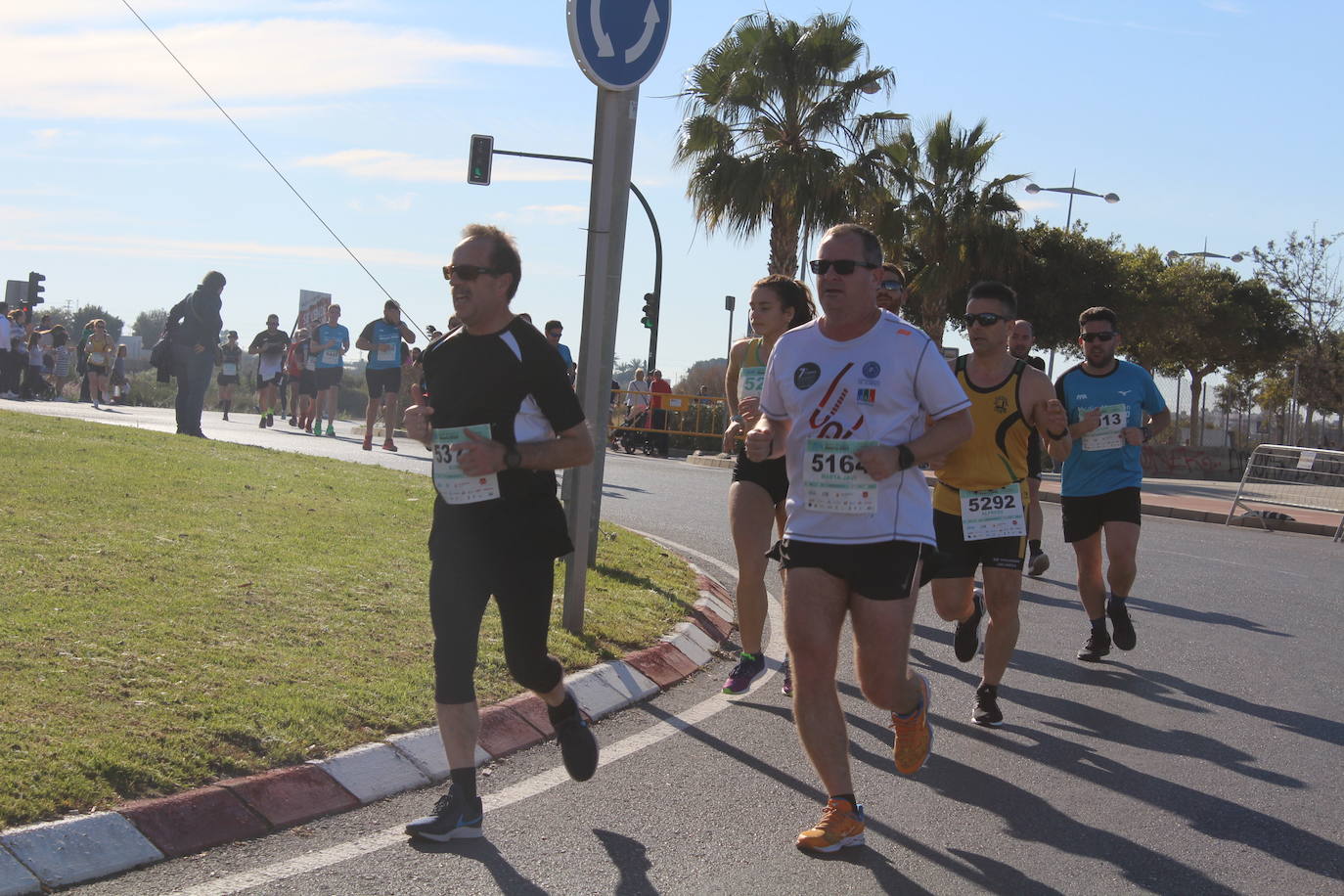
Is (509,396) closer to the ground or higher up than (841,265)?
closer to the ground

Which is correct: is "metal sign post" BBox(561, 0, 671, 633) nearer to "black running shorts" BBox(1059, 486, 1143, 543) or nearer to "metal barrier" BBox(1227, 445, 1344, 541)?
"black running shorts" BBox(1059, 486, 1143, 543)

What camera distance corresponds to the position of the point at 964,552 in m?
6.64

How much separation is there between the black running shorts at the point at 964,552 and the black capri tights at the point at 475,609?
253cm

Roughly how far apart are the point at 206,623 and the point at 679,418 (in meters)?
25.7

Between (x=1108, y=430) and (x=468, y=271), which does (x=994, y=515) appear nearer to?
(x=1108, y=430)

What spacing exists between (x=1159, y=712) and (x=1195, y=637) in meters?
2.54

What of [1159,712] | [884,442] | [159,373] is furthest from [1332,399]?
[884,442]

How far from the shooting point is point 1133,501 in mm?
8203

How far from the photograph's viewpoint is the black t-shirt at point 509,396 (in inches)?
179

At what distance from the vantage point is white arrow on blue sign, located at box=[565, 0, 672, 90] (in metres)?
6.98

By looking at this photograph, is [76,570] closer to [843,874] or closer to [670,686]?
[670,686]

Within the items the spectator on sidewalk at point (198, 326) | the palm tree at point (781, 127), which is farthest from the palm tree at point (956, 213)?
the spectator on sidewalk at point (198, 326)

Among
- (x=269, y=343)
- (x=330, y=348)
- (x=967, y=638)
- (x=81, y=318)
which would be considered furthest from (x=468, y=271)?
(x=81, y=318)

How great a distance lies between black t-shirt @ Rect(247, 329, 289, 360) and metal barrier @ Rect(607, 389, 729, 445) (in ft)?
27.9
